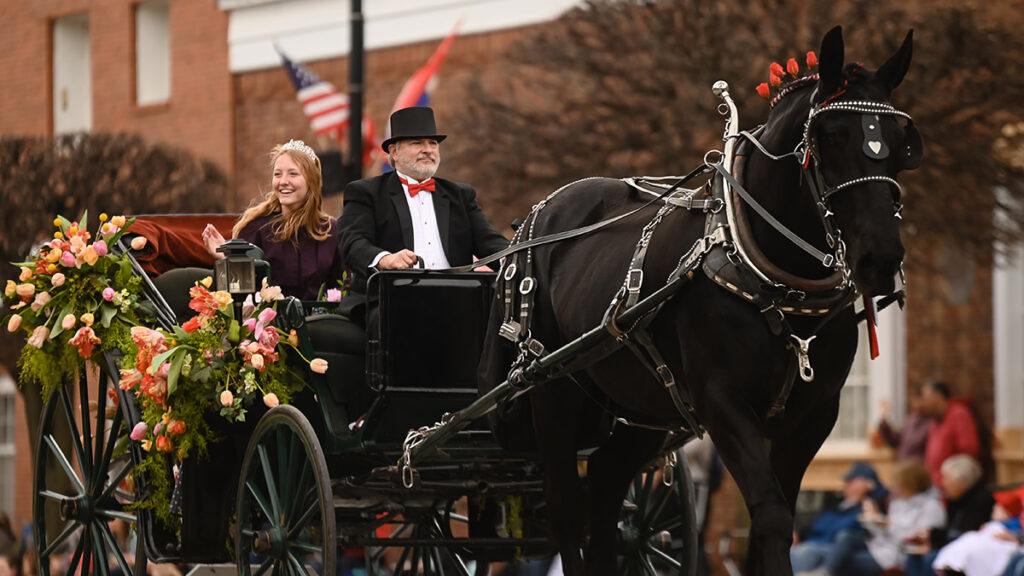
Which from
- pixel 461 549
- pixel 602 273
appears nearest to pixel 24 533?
pixel 461 549

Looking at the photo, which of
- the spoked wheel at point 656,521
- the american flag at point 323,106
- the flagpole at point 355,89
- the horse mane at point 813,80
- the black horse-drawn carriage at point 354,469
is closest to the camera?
the horse mane at point 813,80

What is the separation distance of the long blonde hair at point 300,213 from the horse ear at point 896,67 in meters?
3.27

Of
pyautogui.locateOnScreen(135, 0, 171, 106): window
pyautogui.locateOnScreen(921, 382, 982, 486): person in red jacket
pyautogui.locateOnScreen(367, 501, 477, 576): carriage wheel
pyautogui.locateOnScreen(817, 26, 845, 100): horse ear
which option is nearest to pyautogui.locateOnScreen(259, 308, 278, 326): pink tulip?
pyautogui.locateOnScreen(367, 501, 477, 576): carriage wheel

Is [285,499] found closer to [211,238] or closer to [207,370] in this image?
[207,370]

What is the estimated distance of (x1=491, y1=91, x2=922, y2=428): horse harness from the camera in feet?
17.0

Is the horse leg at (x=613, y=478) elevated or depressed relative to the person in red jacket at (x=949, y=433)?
elevated

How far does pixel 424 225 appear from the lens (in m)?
7.37

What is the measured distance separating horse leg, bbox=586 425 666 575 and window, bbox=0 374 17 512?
20.2 metres

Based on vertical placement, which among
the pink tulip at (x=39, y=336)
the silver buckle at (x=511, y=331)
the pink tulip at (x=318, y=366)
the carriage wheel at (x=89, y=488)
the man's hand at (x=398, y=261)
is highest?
the man's hand at (x=398, y=261)

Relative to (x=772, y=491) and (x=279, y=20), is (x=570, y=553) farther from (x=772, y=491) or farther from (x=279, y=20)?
(x=279, y=20)

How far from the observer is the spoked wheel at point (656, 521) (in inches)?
295

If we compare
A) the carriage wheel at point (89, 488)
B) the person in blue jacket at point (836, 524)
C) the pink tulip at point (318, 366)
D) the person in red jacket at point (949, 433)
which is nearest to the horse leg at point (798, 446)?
the pink tulip at point (318, 366)

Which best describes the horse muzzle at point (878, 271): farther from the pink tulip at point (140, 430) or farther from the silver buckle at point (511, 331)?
the pink tulip at point (140, 430)

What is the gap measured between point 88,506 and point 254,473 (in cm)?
120
